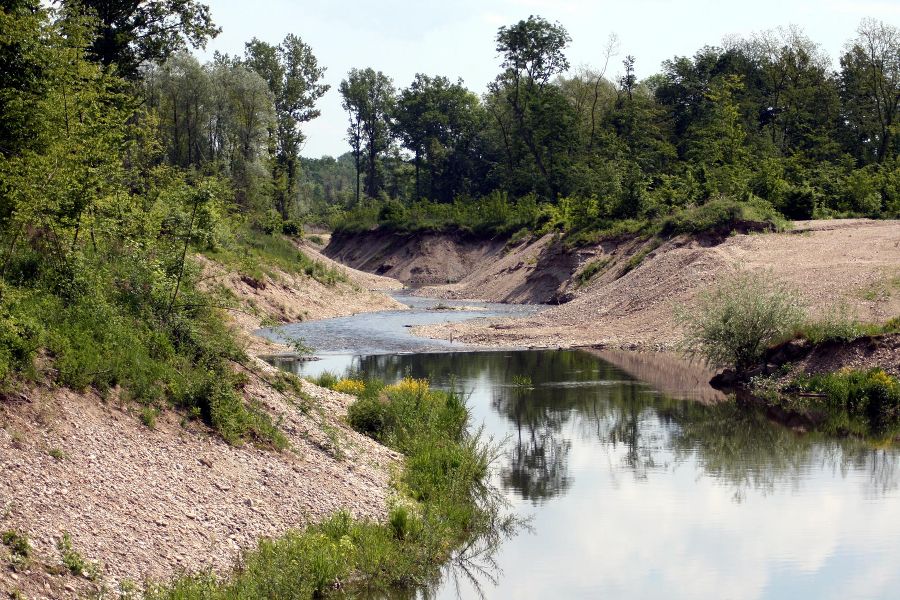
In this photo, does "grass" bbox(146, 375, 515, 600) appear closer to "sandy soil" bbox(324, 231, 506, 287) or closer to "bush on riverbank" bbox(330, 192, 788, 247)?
"bush on riverbank" bbox(330, 192, 788, 247)

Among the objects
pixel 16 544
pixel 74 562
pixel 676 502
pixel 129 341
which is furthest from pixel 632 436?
pixel 16 544

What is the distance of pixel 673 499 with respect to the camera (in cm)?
2169

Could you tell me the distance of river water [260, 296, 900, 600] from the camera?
16656mm

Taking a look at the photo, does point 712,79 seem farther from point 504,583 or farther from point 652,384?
point 504,583

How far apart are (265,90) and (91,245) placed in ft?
220

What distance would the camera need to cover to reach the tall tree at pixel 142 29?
44.7 metres

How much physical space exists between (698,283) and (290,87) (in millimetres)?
66022

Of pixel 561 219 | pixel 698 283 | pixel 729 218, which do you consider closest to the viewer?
pixel 698 283

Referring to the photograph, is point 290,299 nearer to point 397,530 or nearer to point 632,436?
point 632,436

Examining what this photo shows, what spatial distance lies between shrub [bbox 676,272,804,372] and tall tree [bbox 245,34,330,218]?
73126 millimetres

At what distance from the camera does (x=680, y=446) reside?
1061 inches

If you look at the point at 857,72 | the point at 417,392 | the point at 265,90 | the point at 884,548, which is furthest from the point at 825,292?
the point at 857,72

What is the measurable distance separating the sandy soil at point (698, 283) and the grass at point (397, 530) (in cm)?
2188

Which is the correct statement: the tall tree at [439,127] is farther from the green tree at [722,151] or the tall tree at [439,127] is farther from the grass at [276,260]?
the grass at [276,260]
